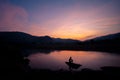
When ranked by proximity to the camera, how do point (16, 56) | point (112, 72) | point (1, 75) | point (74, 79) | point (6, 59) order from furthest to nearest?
point (16, 56), point (112, 72), point (6, 59), point (74, 79), point (1, 75)

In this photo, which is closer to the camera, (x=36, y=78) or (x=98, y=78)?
(x=36, y=78)

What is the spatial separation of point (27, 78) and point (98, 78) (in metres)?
10.6

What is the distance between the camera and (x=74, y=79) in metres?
21.0

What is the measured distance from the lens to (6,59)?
23438 millimetres

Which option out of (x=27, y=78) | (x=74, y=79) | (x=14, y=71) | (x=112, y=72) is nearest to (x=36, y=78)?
(x=27, y=78)

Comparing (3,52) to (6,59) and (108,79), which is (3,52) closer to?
(6,59)

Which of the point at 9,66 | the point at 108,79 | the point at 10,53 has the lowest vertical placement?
the point at 108,79

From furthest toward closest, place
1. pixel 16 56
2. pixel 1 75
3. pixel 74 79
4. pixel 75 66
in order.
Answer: pixel 75 66 < pixel 16 56 < pixel 74 79 < pixel 1 75

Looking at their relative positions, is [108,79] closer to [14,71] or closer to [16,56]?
[14,71]

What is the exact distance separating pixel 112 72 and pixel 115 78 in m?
3.44

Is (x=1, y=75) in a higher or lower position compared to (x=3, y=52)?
lower

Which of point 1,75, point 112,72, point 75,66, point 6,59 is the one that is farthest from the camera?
point 75,66

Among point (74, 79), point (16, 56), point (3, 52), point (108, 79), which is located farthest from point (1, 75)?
point (108, 79)

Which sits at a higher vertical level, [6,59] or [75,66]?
[6,59]
